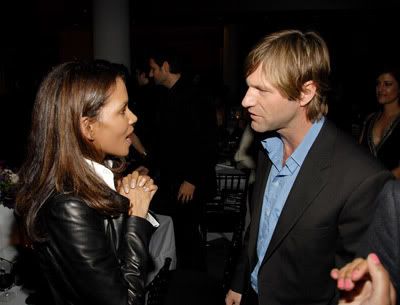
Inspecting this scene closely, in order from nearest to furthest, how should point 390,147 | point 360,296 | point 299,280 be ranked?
point 360,296, point 299,280, point 390,147

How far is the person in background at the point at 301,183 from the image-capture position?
1.40 m

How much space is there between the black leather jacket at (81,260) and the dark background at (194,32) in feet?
19.5

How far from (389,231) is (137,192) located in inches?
35.1

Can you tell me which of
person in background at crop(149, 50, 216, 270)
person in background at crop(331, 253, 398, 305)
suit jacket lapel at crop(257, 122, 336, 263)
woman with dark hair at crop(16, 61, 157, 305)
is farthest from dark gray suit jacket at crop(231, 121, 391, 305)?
person in background at crop(149, 50, 216, 270)

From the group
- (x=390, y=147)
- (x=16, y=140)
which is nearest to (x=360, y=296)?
(x=390, y=147)

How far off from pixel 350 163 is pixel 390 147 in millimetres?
2357

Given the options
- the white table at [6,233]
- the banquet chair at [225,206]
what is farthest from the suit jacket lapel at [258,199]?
the banquet chair at [225,206]

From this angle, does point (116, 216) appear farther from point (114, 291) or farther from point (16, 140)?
point (16, 140)

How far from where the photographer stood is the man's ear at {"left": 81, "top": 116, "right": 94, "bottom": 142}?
1.32 meters

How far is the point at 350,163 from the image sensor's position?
4.68 ft

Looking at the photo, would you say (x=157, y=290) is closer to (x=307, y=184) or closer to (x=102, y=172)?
(x=102, y=172)

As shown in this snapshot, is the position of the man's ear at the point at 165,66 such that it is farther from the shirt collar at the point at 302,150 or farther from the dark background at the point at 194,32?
the dark background at the point at 194,32

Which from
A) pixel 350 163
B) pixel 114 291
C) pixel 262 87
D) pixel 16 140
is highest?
pixel 262 87

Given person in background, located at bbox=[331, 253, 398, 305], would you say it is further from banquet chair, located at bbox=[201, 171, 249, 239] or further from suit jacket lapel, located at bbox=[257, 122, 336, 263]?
banquet chair, located at bbox=[201, 171, 249, 239]
